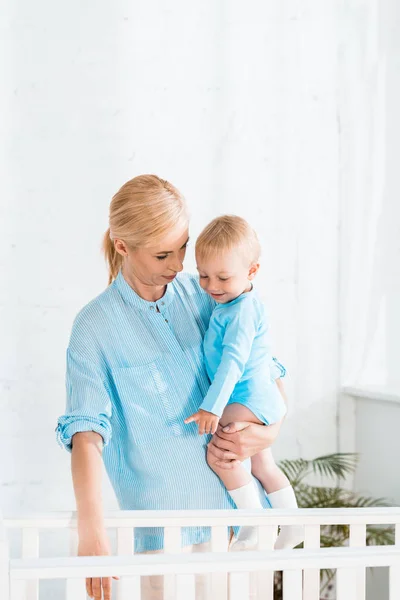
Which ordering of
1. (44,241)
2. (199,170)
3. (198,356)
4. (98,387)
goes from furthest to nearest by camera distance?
1. (199,170)
2. (44,241)
3. (198,356)
4. (98,387)

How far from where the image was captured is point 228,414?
171 cm

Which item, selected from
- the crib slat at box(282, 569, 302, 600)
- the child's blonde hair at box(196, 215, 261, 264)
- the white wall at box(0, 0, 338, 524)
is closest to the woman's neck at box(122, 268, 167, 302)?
the child's blonde hair at box(196, 215, 261, 264)

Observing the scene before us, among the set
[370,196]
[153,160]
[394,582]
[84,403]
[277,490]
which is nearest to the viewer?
[394,582]

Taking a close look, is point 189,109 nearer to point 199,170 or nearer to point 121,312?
point 199,170

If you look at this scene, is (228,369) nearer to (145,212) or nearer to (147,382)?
(147,382)

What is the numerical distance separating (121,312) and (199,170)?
147 centimetres

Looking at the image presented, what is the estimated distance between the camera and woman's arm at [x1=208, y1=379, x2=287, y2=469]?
1.63 m

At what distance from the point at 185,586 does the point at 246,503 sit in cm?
46

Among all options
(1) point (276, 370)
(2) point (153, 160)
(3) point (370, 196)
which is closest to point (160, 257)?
(1) point (276, 370)

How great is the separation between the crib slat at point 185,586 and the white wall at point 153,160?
1.70 meters

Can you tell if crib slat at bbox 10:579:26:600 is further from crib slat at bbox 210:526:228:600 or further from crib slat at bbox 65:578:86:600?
crib slat at bbox 210:526:228:600

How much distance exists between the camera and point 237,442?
1.64 metres

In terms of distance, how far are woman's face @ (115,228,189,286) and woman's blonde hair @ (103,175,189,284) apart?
1 cm

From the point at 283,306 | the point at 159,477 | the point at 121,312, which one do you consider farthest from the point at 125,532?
the point at 283,306
